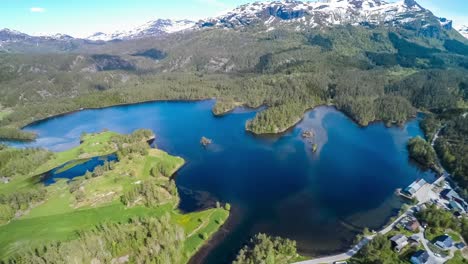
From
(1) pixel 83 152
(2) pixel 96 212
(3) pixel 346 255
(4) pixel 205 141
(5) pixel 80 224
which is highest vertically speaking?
(3) pixel 346 255

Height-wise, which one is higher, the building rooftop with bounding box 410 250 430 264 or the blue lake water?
the building rooftop with bounding box 410 250 430 264

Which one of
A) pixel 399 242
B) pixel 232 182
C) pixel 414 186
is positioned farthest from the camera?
pixel 232 182

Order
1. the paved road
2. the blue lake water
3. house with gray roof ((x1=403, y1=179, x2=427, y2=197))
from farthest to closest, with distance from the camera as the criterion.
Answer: house with gray roof ((x1=403, y1=179, x2=427, y2=197)), the blue lake water, the paved road

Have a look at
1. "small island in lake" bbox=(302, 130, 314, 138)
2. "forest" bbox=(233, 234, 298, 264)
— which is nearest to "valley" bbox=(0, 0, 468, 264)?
"forest" bbox=(233, 234, 298, 264)

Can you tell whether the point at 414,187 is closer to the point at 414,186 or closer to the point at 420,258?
the point at 414,186

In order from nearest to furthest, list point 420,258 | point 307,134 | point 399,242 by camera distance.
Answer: point 420,258 → point 399,242 → point 307,134

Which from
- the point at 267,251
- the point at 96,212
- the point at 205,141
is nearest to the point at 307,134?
the point at 205,141

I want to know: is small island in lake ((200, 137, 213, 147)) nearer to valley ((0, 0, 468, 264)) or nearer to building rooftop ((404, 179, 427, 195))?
valley ((0, 0, 468, 264))

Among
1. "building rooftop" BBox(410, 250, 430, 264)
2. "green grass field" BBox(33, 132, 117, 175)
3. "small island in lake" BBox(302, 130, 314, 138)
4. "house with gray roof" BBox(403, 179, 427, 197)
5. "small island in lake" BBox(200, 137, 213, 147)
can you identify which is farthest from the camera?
"small island in lake" BBox(302, 130, 314, 138)

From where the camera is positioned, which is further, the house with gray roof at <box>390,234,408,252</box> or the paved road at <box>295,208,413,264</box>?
the house with gray roof at <box>390,234,408,252</box>

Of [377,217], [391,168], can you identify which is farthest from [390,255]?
[391,168]
